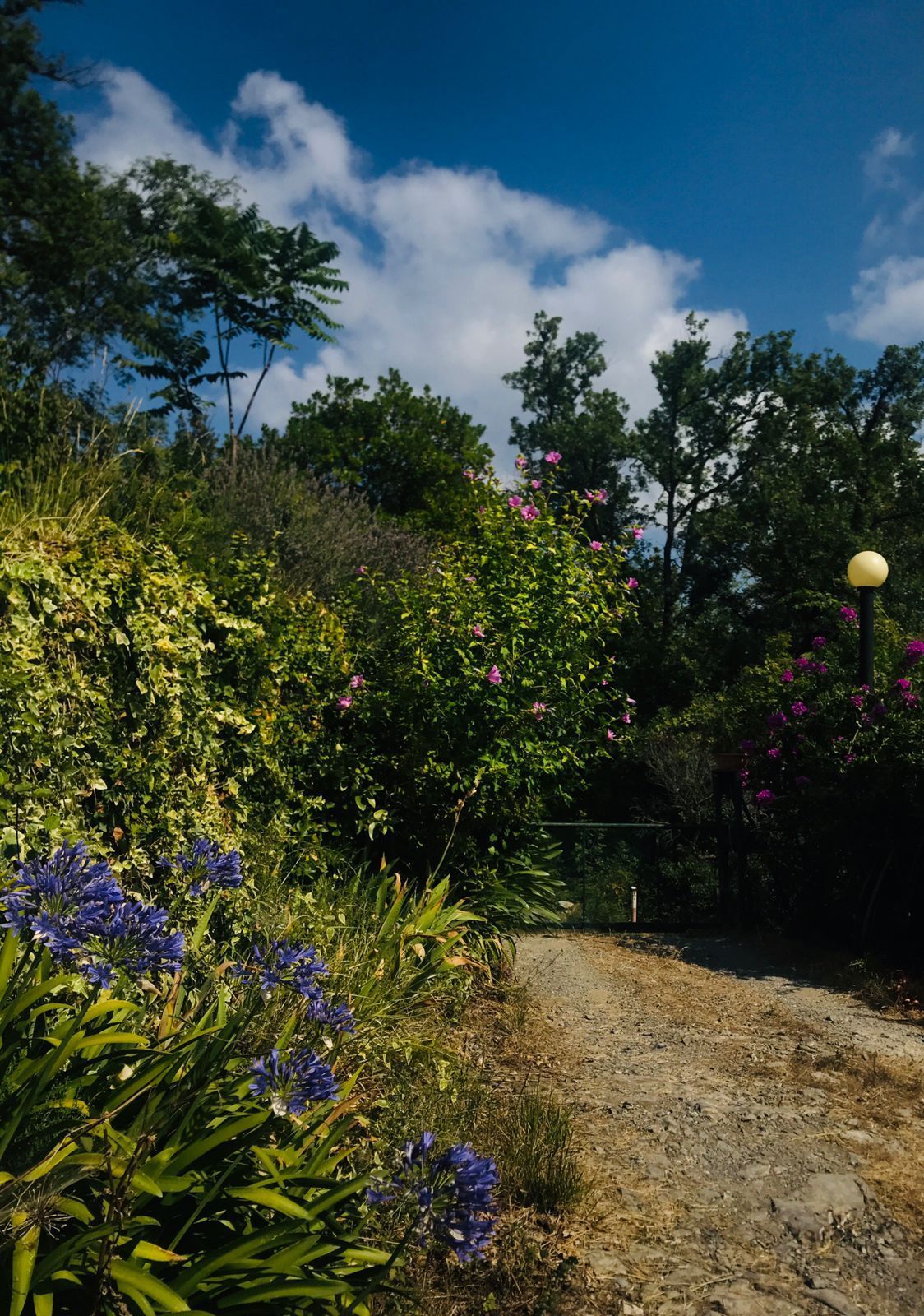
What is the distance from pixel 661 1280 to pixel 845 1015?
3324 mm

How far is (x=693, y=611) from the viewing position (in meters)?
25.8

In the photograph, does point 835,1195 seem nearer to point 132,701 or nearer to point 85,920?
point 85,920

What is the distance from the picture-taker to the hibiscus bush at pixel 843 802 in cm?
689

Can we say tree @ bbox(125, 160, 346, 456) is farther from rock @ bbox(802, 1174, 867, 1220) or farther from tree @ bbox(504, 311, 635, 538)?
rock @ bbox(802, 1174, 867, 1220)

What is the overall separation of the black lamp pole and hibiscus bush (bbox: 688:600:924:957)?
149 millimetres

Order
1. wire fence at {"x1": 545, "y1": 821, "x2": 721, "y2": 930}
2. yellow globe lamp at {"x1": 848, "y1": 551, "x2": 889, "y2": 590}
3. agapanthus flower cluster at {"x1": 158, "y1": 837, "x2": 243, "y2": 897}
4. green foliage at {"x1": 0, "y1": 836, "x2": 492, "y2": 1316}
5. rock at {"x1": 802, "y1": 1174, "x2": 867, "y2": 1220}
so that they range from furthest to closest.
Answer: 1. wire fence at {"x1": 545, "y1": 821, "x2": 721, "y2": 930}
2. yellow globe lamp at {"x1": 848, "y1": 551, "x2": 889, "y2": 590}
3. rock at {"x1": 802, "y1": 1174, "x2": 867, "y2": 1220}
4. agapanthus flower cluster at {"x1": 158, "y1": 837, "x2": 243, "y2": 897}
5. green foliage at {"x1": 0, "y1": 836, "x2": 492, "y2": 1316}

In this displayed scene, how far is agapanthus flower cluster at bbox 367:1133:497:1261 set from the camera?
6.50 ft

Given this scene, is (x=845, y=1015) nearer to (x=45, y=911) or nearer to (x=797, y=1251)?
(x=797, y=1251)

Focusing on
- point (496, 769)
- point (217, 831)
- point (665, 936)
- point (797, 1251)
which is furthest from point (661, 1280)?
point (665, 936)

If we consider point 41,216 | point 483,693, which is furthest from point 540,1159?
point 41,216

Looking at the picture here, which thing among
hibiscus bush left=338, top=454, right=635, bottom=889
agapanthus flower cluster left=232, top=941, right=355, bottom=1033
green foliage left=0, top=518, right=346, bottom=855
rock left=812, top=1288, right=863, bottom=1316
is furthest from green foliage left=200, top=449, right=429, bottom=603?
rock left=812, top=1288, right=863, bottom=1316

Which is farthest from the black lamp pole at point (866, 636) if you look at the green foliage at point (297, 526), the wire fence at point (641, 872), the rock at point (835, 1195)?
the rock at point (835, 1195)

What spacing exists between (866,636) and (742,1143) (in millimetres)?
5163

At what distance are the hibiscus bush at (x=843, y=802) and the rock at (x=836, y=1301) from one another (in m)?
4.46
